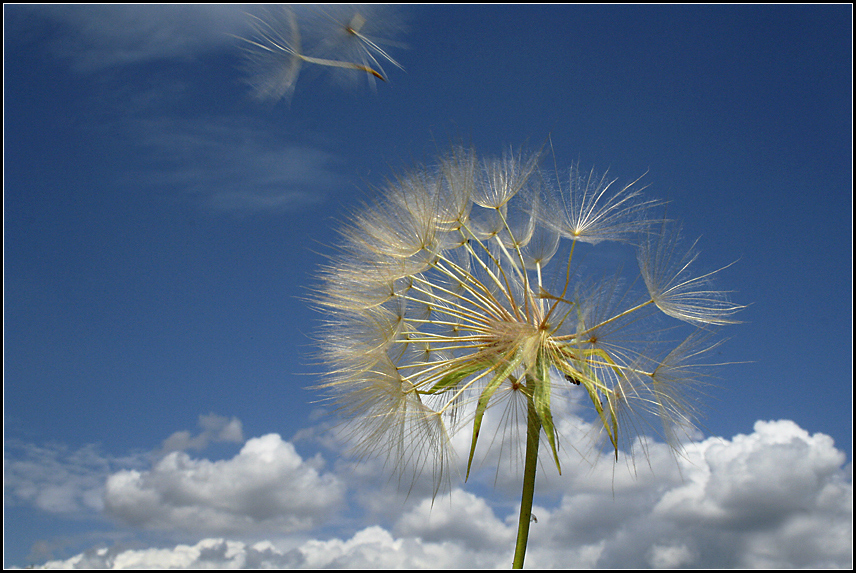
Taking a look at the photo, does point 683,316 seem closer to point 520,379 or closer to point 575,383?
point 575,383

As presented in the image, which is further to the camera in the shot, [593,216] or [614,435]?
[593,216]

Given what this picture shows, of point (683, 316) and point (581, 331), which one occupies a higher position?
point (683, 316)

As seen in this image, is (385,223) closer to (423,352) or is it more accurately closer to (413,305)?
(413,305)

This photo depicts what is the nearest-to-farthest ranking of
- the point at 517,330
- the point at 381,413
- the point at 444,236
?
the point at 517,330 → the point at 381,413 → the point at 444,236

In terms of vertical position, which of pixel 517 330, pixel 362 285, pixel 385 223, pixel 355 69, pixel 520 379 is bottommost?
pixel 520 379

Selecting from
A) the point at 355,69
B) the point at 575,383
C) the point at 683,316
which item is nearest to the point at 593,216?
the point at 683,316

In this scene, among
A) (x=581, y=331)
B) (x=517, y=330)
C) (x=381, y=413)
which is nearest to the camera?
(x=581, y=331)

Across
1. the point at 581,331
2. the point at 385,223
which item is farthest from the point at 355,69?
the point at 581,331
